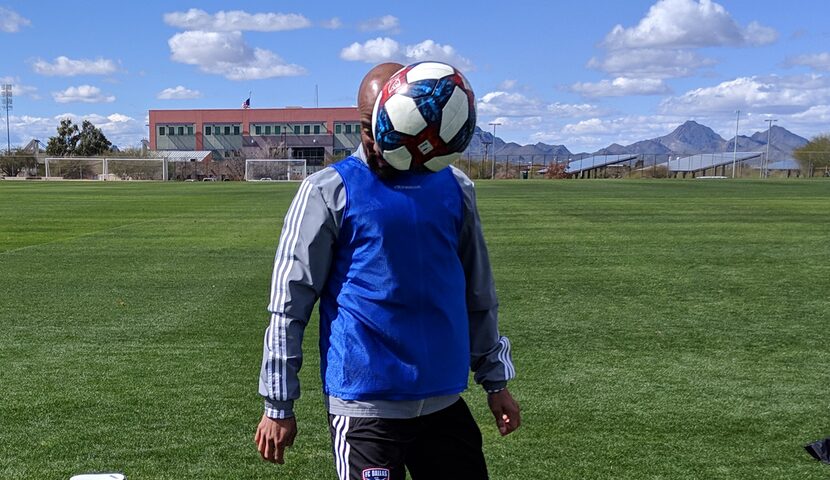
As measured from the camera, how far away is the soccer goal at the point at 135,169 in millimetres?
67975

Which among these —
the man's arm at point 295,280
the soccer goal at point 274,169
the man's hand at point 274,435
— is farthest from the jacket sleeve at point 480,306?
the soccer goal at point 274,169

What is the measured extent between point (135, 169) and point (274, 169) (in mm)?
12468

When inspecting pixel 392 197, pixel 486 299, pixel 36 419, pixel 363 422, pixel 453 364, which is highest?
pixel 392 197

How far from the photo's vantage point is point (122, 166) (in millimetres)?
68500

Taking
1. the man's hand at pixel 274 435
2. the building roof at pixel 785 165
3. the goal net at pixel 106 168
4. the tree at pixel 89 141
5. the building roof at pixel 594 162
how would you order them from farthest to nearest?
the tree at pixel 89 141 < the building roof at pixel 594 162 < the building roof at pixel 785 165 < the goal net at pixel 106 168 < the man's hand at pixel 274 435

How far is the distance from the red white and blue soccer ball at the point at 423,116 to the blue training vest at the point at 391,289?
133mm

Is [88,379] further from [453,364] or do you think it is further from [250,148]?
[250,148]

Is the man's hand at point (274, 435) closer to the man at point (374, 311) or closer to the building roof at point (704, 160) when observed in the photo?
the man at point (374, 311)

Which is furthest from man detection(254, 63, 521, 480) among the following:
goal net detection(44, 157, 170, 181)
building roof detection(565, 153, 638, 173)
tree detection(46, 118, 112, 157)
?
tree detection(46, 118, 112, 157)

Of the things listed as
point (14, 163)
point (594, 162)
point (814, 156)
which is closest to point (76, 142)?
point (14, 163)

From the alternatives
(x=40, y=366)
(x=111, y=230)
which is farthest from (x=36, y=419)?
(x=111, y=230)

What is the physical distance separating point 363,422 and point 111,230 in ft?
54.2

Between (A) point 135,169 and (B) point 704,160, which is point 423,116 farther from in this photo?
(B) point 704,160

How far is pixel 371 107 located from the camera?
7.54 ft
